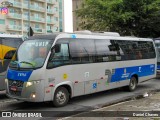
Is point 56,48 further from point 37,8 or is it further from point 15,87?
point 37,8

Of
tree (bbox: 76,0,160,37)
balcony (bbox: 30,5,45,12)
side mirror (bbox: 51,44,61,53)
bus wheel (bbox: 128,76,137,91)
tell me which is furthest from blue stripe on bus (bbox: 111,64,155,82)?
balcony (bbox: 30,5,45,12)

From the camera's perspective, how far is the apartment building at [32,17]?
71250 millimetres

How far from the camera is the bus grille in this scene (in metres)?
10.1

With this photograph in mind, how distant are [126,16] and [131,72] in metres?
12.2

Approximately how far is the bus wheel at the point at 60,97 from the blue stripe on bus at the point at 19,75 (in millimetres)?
1204

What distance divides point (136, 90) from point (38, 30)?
66343 mm

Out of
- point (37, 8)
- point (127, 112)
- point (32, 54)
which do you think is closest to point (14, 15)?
point (37, 8)

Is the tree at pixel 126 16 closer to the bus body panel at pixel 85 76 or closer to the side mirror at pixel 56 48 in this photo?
the bus body panel at pixel 85 76

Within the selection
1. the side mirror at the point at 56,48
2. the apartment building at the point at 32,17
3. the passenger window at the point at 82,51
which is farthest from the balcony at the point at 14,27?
the side mirror at the point at 56,48

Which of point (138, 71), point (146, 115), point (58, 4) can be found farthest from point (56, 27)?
point (146, 115)

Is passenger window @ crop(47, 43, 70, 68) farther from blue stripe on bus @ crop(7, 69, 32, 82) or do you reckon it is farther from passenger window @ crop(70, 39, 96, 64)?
blue stripe on bus @ crop(7, 69, 32, 82)

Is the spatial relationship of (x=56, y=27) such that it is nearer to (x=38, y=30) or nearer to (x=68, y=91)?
(x=38, y=30)

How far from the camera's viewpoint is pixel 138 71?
15.2 metres

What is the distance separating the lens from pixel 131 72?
14594 millimetres
